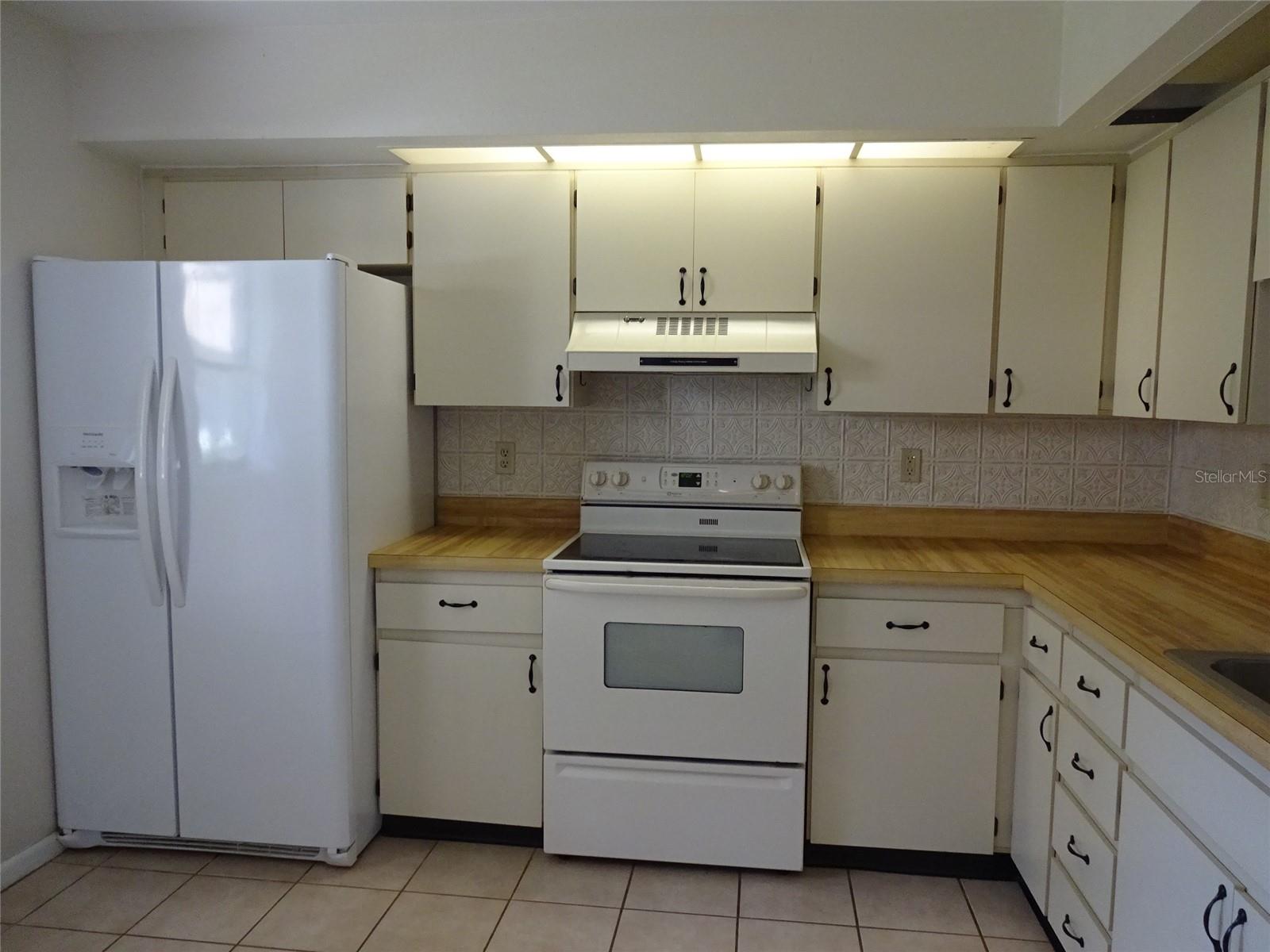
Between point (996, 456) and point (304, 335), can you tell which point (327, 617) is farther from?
point (996, 456)

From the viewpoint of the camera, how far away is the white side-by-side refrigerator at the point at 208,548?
90.6 inches

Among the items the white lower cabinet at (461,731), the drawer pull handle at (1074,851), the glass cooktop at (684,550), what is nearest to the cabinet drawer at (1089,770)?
the drawer pull handle at (1074,851)

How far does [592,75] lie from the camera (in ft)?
7.74

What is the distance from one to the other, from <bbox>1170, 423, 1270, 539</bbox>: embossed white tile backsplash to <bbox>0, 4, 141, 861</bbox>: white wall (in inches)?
134

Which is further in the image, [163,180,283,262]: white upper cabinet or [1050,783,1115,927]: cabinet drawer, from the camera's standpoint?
[163,180,283,262]: white upper cabinet

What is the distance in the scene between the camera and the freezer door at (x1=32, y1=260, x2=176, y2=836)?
7.65 feet

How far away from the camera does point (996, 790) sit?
2359 mm

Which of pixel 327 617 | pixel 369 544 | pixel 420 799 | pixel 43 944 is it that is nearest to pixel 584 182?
pixel 369 544

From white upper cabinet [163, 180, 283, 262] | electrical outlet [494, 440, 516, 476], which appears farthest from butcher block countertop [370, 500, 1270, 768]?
white upper cabinet [163, 180, 283, 262]

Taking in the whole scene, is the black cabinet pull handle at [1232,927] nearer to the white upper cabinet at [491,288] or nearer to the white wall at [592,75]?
the white wall at [592,75]

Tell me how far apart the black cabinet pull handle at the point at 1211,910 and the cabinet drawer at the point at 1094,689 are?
391 mm

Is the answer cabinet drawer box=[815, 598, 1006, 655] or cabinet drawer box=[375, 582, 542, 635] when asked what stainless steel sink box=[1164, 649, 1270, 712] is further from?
cabinet drawer box=[375, 582, 542, 635]

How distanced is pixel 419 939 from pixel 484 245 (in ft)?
6.50

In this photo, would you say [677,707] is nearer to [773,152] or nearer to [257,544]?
[257,544]
